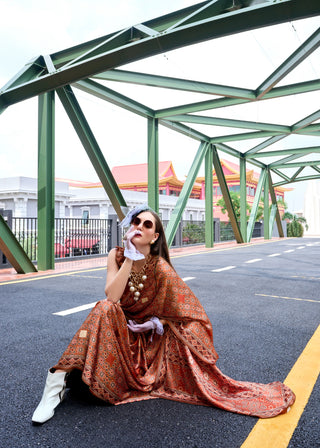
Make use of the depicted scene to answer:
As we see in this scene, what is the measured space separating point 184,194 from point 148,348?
10.3 m

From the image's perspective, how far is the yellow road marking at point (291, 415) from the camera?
1.60 meters

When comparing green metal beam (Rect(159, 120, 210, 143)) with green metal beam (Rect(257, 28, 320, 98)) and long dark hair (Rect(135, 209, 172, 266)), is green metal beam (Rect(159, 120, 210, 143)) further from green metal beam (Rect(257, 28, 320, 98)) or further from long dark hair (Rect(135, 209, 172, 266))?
long dark hair (Rect(135, 209, 172, 266))

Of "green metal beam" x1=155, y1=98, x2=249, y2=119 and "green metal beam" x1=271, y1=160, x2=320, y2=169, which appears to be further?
"green metal beam" x1=271, y1=160, x2=320, y2=169


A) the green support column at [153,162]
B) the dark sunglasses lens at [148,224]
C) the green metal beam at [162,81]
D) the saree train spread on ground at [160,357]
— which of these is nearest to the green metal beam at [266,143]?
the green support column at [153,162]

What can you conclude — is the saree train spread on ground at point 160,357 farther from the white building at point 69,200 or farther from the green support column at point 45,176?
the white building at point 69,200

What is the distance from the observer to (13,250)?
6.82 m

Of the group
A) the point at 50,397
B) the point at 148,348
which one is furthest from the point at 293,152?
the point at 50,397

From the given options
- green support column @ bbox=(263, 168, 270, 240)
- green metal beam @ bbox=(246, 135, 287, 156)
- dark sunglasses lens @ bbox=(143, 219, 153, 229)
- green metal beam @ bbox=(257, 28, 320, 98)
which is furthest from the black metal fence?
green support column @ bbox=(263, 168, 270, 240)

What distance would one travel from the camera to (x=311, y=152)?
15859 mm

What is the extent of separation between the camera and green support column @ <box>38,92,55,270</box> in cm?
755

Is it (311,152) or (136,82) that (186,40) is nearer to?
(136,82)

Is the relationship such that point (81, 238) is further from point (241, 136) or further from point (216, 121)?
point (241, 136)

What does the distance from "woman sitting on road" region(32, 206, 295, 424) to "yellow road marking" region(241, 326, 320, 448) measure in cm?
6

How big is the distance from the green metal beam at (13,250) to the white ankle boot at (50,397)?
5.12 metres
